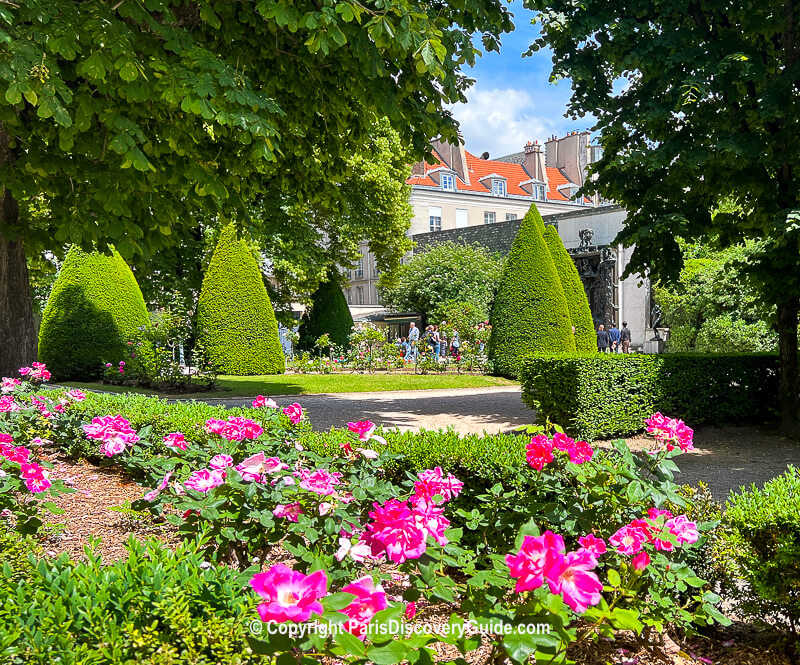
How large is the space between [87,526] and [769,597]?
12.1 ft

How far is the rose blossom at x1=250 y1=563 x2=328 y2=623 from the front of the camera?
4.59 ft

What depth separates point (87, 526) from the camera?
4066 millimetres

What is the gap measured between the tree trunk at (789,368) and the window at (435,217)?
37.6m

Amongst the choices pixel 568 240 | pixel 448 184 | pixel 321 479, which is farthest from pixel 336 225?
pixel 448 184

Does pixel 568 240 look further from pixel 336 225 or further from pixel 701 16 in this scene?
pixel 701 16

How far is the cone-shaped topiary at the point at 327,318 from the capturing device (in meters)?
24.8

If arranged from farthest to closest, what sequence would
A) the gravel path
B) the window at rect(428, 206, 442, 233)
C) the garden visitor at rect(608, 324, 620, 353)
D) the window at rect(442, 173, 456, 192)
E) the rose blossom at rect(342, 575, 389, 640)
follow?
the window at rect(442, 173, 456, 192)
the window at rect(428, 206, 442, 233)
the garden visitor at rect(608, 324, 620, 353)
the gravel path
the rose blossom at rect(342, 575, 389, 640)

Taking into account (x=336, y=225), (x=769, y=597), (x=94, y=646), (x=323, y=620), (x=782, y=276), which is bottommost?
(x=769, y=597)

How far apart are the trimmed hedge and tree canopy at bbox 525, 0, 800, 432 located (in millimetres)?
692

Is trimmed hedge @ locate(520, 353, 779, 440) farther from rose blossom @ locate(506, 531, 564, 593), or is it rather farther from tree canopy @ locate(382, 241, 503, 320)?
tree canopy @ locate(382, 241, 503, 320)

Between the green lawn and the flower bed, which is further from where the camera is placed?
the green lawn

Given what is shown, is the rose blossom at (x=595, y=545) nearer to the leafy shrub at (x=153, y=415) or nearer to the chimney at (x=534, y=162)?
the leafy shrub at (x=153, y=415)

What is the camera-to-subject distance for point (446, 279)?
31.4 meters

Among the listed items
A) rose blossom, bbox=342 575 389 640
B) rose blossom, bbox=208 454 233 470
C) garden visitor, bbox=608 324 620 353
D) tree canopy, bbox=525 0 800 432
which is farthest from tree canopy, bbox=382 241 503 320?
rose blossom, bbox=342 575 389 640
